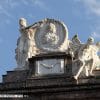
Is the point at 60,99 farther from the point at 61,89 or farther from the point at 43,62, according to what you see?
the point at 43,62

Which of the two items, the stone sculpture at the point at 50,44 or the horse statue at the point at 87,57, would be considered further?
the stone sculpture at the point at 50,44

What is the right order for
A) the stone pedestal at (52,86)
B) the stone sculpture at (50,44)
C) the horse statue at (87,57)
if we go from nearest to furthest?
the stone pedestal at (52,86), the horse statue at (87,57), the stone sculpture at (50,44)

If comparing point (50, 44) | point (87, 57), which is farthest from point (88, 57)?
point (50, 44)

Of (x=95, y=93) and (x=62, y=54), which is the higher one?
(x=62, y=54)

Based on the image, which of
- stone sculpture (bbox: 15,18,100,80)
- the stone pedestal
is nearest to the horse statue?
stone sculpture (bbox: 15,18,100,80)

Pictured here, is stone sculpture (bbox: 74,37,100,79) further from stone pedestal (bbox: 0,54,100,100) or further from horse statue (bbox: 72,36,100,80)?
stone pedestal (bbox: 0,54,100,100)

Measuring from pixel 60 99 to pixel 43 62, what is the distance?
243 centimetres

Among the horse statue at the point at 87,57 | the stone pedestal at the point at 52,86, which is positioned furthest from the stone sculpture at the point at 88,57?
the stone pedestal at the point at 52,86

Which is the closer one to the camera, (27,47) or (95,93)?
(95,93)

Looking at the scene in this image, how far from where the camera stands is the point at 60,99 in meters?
27.7

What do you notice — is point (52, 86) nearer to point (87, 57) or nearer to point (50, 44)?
point (87, 57)

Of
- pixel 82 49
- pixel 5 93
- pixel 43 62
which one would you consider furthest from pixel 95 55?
pixel 5 93

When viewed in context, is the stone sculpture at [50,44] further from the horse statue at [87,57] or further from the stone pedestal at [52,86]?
the stone pedestal at [52,86]

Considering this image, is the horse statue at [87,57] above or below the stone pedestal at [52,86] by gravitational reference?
above
